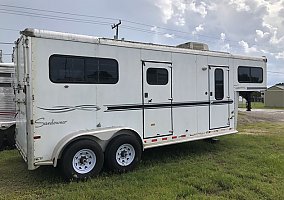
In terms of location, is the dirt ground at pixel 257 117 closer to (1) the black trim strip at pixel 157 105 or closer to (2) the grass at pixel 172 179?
(1) the black trim strip at pixel 157 105

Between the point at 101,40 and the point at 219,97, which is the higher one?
the point at 101,40

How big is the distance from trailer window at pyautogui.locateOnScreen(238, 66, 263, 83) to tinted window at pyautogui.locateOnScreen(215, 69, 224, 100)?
827 millimetres

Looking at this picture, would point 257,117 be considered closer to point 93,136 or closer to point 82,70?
point 93,136

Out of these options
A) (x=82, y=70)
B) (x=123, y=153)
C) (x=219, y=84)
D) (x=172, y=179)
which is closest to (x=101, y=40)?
(x=82, y=70)

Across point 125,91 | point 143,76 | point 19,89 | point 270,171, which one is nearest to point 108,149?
point 125,91

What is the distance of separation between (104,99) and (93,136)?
2.54 feet

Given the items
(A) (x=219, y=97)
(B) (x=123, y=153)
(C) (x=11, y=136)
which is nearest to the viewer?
(B) (x=123, y=153)

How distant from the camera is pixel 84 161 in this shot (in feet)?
19.4

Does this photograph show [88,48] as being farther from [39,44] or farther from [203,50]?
[203,50]

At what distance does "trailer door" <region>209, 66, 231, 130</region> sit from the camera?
8.27 m

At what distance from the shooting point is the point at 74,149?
5.70m

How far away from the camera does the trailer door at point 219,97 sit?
27.1 ft

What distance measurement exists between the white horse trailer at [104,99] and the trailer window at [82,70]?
2 cm

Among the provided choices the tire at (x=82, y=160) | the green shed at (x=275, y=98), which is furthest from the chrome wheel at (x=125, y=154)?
the green shed at (x=275, y=98)
